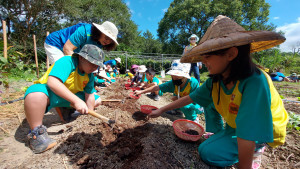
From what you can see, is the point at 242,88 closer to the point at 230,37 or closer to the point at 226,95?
the point at 226,95

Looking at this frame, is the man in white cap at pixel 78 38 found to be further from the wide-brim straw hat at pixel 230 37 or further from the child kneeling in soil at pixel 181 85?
the wide-brim straw hat at pixel 230 37

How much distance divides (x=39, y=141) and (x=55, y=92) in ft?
1.98

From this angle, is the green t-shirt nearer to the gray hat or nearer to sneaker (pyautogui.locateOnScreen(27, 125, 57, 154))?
the gray hat

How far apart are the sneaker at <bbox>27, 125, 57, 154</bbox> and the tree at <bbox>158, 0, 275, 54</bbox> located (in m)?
28.1

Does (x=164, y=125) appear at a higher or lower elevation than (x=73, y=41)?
lower

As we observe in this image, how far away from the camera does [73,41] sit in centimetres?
230

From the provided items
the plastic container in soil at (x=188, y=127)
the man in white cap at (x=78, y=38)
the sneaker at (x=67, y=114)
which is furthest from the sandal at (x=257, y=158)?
the sneaker at (x=67, y=114)

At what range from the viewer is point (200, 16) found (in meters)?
25.7

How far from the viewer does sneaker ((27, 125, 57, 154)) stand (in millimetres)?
1644

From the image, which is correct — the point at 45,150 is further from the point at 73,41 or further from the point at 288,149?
the point at 288,149

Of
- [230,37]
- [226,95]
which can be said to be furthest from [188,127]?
[230,37]

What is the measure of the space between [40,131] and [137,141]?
3.82 ft

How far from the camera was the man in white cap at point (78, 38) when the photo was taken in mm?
2301

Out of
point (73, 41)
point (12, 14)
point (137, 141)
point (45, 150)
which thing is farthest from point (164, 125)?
point (12, 14)
